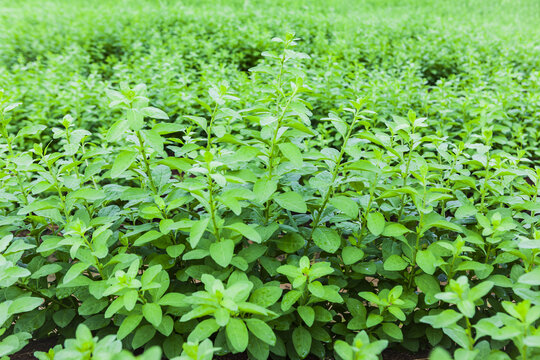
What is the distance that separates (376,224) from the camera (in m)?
1.79

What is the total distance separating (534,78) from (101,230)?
4.75m

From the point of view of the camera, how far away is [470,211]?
190cm

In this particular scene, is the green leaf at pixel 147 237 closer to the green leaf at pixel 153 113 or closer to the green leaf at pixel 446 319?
the green leaf at pixel 153 113

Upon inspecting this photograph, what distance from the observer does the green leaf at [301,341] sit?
1.79m

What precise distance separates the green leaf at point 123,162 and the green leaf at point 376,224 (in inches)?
39.8

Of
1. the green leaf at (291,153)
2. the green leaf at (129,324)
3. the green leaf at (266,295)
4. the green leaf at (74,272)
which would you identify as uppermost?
the green leaf at (291,153)

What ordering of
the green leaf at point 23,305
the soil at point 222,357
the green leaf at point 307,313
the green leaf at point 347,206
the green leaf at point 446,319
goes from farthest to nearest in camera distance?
the soil at point 222,357, the green leaf at point 347,206, the green leaf at point 307,313, the green leaf at point 23,305, the green leaf at point 446,319

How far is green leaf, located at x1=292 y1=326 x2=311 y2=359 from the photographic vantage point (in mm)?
1791

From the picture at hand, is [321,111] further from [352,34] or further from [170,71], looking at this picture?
[352,34]

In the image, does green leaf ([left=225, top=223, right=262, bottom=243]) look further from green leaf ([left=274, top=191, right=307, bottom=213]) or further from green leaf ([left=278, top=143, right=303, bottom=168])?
green leaf ([left=278, top=143, right=303, bottom=168])

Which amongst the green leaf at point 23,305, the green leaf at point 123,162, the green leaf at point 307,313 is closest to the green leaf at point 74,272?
the green leaf at point 23,305

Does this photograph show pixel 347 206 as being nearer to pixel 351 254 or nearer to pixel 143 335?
pixel 351 254

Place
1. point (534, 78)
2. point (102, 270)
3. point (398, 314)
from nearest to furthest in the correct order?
1. point (398, 314)
2. point (102, 270)
3. point (534, 78)

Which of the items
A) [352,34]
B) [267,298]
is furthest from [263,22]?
[267,298]
